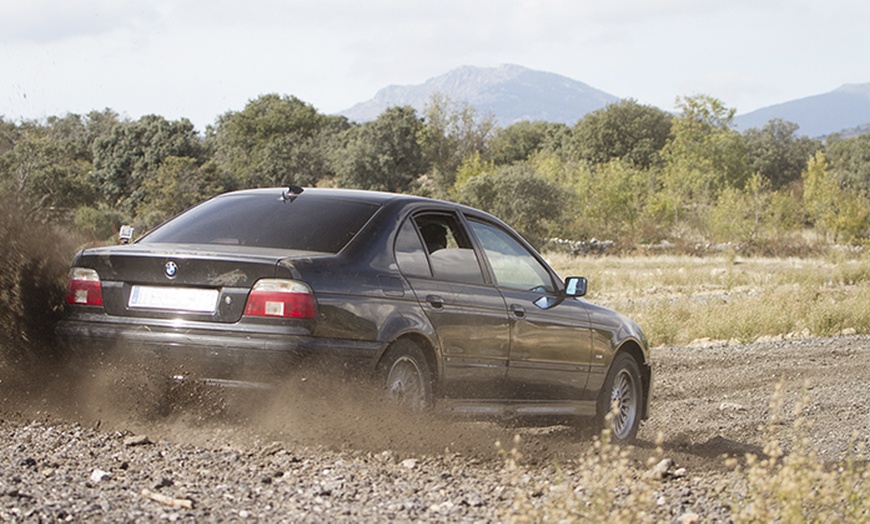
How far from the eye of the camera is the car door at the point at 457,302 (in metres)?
6.42

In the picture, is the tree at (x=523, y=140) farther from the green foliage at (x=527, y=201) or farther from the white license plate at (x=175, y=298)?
the white license plate at (x=175, y=298)

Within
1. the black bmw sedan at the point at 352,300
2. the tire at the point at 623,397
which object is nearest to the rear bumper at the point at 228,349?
the black bmw sedan at the point at 352,300

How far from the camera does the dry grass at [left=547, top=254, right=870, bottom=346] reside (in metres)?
17.7

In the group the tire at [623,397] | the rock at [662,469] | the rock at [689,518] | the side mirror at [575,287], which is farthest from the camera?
the tire at [623,397]

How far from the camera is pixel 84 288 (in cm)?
626

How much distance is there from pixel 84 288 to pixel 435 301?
201 cm

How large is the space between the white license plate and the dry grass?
39.0ft

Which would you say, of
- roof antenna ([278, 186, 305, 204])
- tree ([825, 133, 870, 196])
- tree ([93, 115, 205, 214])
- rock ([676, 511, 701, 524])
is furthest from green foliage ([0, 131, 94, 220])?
tree ([825, 133, 870, 196])

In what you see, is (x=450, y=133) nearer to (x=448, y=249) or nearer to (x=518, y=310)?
(x=518, y=310)

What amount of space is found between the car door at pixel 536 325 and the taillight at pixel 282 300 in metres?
1.77

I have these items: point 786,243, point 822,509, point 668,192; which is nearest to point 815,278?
point 786,243

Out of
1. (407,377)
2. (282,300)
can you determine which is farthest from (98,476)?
(407,377)

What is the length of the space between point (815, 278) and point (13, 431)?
27.3 meters

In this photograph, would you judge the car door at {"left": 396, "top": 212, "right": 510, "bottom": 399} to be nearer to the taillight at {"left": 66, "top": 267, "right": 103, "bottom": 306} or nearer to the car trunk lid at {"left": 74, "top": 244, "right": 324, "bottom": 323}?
the car trunk lid at {"left": 74, "top": 244, "right": 324, "bottom": 323}
